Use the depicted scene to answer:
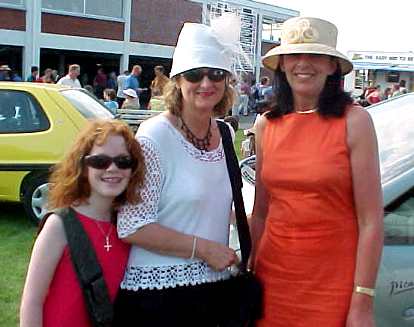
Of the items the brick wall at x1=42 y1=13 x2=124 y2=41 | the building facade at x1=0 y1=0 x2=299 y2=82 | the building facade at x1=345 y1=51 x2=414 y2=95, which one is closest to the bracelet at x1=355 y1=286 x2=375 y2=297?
the building facade at x1=0 y1=0 x2=299 y2=82

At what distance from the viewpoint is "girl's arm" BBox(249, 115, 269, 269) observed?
241 cm

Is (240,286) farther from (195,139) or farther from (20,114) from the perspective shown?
(20,114)

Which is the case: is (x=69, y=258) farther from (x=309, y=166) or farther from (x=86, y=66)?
(x=86, y=66)

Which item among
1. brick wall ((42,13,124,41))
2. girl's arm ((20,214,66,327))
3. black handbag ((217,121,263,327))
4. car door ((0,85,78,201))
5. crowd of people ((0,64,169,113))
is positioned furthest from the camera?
brick wall ((42,13,124,41))

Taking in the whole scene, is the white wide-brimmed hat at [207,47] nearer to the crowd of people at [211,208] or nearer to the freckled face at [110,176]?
the crowd of people at [211,208]

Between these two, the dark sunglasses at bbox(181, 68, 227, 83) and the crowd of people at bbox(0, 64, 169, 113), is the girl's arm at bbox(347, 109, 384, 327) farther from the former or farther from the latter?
the crowd of people at bbox(0, 64, 169, 113)

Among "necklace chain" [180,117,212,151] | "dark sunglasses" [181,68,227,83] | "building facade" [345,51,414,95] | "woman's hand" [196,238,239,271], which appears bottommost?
"woman's hand" [196,238,239,271]

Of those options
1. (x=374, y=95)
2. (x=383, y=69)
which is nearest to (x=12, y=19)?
(x=374, y=95)

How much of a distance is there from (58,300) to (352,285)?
0.94 metres

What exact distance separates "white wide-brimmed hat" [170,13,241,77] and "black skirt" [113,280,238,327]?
74cm

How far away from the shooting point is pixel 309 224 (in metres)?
2.20

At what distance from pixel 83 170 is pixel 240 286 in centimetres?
67

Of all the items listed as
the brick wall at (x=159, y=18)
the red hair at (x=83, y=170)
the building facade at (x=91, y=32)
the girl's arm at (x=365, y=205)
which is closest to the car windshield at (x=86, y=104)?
the red hair at (x=83, y=170)

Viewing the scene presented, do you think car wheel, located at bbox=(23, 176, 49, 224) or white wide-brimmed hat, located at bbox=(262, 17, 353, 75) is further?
car wheel, located at bbox=(23, 176, 49, 224)
